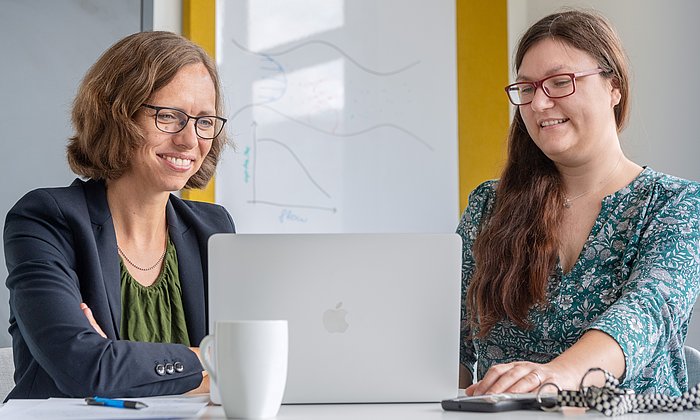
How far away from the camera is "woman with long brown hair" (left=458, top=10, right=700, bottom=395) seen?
1748 millimetres

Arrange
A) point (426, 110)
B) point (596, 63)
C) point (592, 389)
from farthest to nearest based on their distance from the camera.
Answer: point (426, 110) < point (596, 63) < point (592, 389)

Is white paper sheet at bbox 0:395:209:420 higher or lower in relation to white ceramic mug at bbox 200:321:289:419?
lower

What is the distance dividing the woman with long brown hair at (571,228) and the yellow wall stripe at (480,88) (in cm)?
146

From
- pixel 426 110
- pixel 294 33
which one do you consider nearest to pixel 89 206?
pixel 294 33

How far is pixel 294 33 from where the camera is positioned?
10.3 ft

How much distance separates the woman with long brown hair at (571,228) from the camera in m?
1.75

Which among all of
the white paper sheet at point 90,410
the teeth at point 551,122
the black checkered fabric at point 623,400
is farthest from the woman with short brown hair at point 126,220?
the black checkered fabric at point 623,400

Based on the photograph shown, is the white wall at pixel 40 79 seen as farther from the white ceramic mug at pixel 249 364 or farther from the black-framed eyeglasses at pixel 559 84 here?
the white ceramic mug at pixel 249 364

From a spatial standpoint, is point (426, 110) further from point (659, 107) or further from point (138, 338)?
point (138, 338)

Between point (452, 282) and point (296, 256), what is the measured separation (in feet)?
0.71

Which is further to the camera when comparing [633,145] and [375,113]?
[375,113]

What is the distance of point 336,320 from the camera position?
119cm

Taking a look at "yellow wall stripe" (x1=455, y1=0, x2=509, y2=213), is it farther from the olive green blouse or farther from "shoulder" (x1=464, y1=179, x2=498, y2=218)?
the olive green blouse

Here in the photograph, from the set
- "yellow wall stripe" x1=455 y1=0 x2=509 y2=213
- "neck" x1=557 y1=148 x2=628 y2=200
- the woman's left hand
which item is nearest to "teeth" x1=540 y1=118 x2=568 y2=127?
"neck" x1=557 y1=148 x2=628 y2=200
